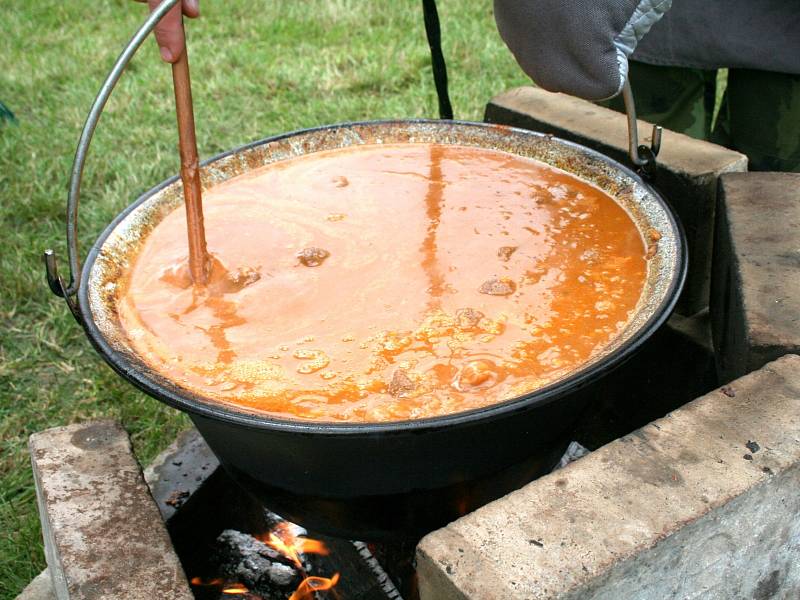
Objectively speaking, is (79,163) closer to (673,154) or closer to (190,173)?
(190,173)

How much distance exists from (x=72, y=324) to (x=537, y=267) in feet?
7.46

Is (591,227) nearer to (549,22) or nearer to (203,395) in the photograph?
(549,22)

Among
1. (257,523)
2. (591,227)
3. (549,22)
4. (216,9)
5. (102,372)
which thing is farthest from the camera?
(216,9)

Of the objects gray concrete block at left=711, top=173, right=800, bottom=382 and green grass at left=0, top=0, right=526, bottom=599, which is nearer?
gray concrete block at left=711, top=173, right=800, bottom=382

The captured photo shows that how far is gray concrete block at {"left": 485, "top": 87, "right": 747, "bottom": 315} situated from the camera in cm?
234

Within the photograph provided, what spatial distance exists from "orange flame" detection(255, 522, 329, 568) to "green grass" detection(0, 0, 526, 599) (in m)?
0.74

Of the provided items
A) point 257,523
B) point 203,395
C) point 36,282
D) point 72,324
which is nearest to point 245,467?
point 203,395

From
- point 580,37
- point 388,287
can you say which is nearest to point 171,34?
point 388,287

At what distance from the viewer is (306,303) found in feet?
5.92

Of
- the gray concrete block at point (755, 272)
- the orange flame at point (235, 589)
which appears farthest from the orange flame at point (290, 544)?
the gray concrete block at point (755, 272)

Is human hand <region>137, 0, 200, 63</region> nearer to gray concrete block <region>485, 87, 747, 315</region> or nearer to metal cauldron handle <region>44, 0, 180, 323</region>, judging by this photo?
metal cauldron handle <region>44, 0, 180, 323</region>

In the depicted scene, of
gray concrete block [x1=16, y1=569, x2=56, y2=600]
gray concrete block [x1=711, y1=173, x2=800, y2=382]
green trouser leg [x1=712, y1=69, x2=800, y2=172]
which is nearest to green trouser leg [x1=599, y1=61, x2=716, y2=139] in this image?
green trouser leg [x1=712, y1=69, x2=800, y2=172]

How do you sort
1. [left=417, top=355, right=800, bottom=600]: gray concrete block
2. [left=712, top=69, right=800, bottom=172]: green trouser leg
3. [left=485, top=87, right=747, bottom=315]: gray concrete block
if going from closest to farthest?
[left=417, top=355, right=800, bottom=600]: gray concrete block
[left=485, top=87, right=747, bottom=315]: gray concrete block
[left=712, top=69, right=800, bottom=172]: green trouser leg

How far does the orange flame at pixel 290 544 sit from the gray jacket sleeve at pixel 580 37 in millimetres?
1272
